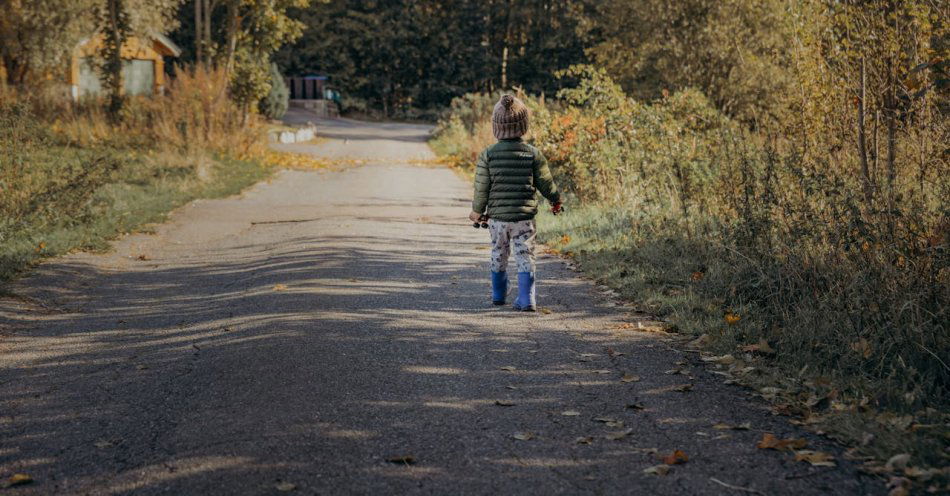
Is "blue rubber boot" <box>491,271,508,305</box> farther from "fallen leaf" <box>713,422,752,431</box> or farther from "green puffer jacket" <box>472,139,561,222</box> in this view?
"fallen leaf" <box>713,422,752,431</box>

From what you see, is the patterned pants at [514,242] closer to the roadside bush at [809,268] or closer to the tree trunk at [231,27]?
the roadside bush at [809,268]

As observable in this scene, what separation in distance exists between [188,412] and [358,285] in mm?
3818

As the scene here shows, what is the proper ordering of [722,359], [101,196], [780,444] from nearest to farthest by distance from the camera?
[780,444] < [722,359] < [101,196]

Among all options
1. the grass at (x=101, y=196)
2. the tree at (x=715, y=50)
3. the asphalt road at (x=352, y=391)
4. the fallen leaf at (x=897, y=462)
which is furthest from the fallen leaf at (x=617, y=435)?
the tree at (x=715, y=50)

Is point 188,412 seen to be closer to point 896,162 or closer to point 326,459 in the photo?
point 326,459

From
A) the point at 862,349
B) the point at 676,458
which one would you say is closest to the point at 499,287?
the point at 862,349

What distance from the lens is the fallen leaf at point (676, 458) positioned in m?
4.47

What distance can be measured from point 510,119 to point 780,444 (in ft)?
13.6

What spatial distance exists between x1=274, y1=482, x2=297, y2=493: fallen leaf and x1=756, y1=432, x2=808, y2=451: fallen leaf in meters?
2.21

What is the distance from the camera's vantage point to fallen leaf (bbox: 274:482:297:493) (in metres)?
4.12

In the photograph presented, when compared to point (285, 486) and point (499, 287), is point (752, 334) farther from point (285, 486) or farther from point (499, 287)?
point (285, 486)

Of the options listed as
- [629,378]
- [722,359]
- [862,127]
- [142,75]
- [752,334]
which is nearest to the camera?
[629,378]

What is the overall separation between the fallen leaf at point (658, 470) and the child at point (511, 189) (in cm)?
369

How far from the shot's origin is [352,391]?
5578mm
